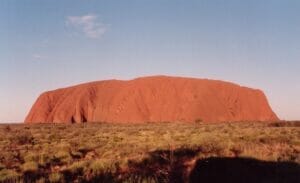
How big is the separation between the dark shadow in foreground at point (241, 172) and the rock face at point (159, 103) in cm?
8357

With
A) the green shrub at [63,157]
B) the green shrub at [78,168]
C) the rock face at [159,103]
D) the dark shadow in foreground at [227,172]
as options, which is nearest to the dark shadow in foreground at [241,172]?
the dark shadow in foreground at [227,172]

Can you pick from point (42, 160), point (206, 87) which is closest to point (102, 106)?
point (206, 87)

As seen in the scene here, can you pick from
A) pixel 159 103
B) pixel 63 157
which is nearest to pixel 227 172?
pixel 63 157

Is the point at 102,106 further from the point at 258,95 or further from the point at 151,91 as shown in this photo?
the point at 258,95

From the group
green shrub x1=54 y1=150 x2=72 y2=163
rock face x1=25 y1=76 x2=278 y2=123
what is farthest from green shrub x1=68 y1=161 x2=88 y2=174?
rock face x1=25 y1=76 x2=278 y2=123

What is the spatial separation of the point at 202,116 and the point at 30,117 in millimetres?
49054

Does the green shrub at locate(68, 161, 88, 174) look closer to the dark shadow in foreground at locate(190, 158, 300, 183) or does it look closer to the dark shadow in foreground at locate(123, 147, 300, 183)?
the dark shadow in foreground at locate(123, 147, 300, 183)

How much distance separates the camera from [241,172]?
905cm

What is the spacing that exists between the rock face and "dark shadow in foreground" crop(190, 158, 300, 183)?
274ft

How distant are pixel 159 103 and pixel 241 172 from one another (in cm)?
9514

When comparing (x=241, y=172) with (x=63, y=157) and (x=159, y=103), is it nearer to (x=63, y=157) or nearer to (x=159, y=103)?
(x=63, y=157)

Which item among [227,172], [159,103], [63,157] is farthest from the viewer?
[159,103]

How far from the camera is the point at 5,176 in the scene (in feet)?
38.4

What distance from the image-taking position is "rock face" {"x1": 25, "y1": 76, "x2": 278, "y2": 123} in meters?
98.3
